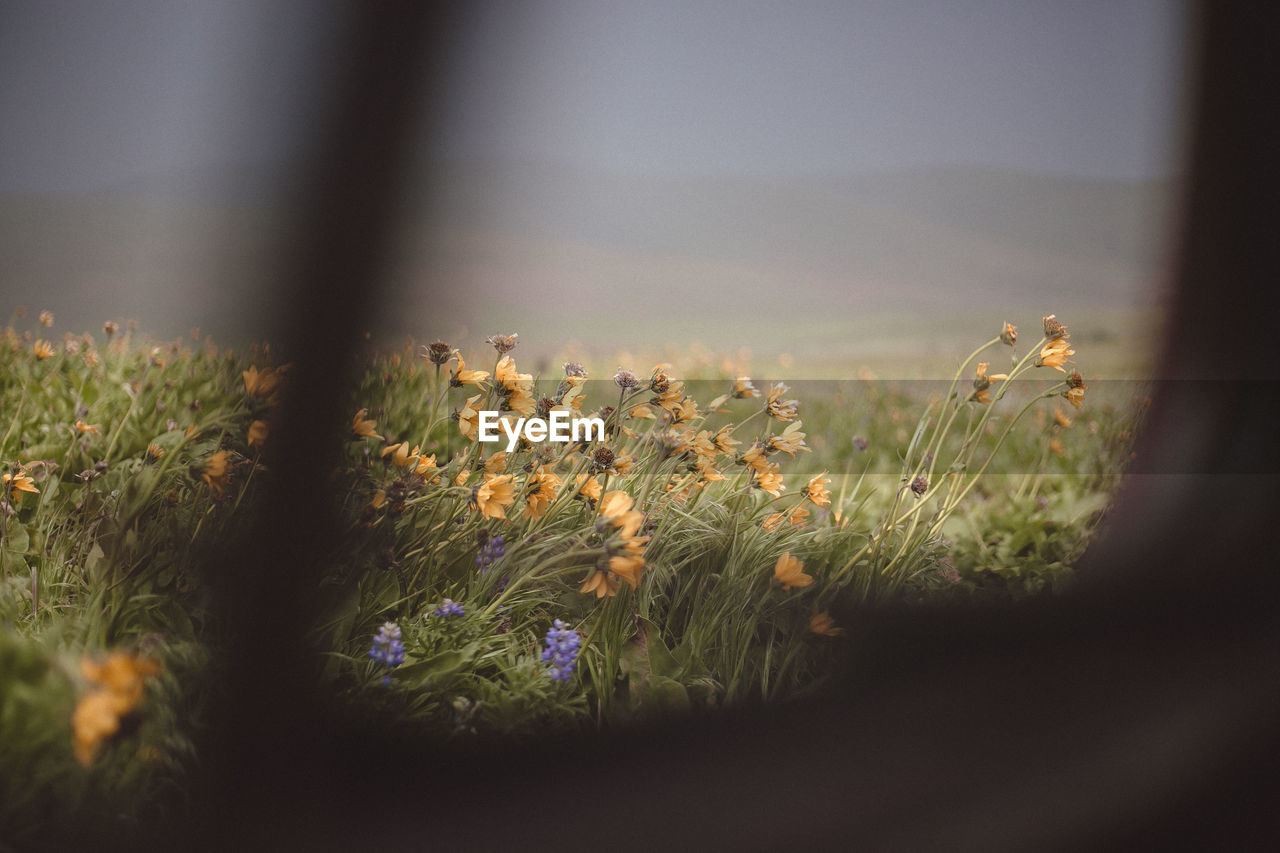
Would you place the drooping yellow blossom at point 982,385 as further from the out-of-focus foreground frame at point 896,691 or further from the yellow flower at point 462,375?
the yellow flower at point 462,375

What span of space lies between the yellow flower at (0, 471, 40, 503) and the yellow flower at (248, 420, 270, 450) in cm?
46

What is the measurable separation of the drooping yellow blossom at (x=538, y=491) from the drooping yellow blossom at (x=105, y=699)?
419 millimetres

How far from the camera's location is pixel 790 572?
0.88m

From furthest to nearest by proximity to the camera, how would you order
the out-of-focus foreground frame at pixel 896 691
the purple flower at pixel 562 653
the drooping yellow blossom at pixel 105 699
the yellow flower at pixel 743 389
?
1. the yellow flower at pixel 743 389
2. the purple flower at pixel 562 653
3. the out-of-focus foreground frame at pixel 896 691
4. the drooping yellow blossom at pixel 105 699

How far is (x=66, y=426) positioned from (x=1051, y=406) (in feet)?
5.45

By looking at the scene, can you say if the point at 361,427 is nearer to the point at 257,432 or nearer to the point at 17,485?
the point at 257,432

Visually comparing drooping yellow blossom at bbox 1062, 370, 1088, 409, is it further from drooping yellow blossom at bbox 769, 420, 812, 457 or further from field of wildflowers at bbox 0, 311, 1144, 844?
drooping yellow blossom at bbox 769, 420, 812, 457

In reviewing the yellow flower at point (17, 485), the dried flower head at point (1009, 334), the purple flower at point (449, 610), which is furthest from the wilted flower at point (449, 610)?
the dried flower head at point (1009, 334)

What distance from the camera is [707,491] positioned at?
1.00 metres

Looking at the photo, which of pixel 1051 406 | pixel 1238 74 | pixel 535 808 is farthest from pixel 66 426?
pixel 1238 74

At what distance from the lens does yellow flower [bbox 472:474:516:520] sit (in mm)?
856

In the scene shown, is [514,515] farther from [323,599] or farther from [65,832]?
[65,832]

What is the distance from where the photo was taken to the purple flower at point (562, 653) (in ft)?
2.71

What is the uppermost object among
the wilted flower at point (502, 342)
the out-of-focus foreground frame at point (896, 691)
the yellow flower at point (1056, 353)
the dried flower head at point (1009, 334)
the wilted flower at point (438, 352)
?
the dried flower head at point (1009, 334)
